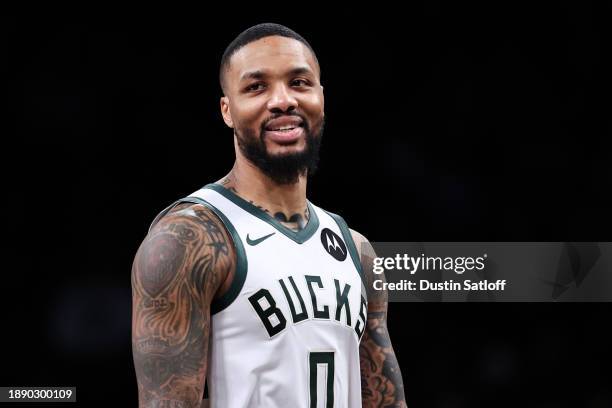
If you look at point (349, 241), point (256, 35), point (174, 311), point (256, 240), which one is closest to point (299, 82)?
point (256, 35)

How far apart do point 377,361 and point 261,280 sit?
903 millimetres

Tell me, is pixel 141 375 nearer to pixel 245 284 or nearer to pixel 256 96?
pixel 245 284

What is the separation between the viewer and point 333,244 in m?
4.15

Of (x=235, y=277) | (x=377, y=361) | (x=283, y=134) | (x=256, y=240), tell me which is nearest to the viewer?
(x=235, y=277)

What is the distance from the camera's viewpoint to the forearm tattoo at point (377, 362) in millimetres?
4234

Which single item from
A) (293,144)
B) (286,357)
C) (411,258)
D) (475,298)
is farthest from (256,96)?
(475,298)

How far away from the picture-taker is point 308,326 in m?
3.76

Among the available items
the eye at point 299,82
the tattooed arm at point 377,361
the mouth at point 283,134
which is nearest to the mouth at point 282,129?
the mouth at point 283,134

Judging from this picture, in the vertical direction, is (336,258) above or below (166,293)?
above

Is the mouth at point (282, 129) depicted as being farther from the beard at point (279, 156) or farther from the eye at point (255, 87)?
the eye at point (255, 87)

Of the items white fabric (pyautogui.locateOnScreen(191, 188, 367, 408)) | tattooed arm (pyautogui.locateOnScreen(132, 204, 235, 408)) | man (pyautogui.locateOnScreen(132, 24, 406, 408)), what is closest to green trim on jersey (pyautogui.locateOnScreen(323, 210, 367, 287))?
man (pyautogui.locateOnScreen(132, 24, 406, 408))

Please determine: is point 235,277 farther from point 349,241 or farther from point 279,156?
point 349,241

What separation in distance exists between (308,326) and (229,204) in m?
0.63

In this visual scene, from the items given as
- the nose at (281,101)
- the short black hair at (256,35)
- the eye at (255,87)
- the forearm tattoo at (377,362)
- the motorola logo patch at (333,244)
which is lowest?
the forearm tattoo at (377,362)
